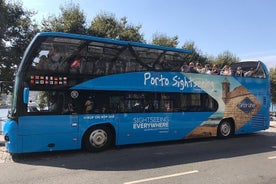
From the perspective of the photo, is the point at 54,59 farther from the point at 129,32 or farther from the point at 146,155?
the point at 129,32

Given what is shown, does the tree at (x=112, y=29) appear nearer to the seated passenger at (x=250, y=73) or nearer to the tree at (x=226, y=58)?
the seated passenger at (x=250, y=73)

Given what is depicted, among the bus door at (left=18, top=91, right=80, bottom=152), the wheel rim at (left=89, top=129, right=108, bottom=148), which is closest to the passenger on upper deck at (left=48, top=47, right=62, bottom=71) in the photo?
the bus door at (left=18, top=91, right=80, bottom=152)

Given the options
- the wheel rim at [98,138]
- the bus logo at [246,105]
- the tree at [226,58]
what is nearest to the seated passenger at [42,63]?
the wheel rim at [98,138]

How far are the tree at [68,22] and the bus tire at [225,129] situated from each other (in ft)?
33.0

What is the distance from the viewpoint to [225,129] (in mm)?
15164

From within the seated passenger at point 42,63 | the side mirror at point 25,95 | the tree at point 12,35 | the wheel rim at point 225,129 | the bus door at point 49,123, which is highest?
the tree at point 12,35

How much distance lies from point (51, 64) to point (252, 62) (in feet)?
35.2

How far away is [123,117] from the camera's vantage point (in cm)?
1163

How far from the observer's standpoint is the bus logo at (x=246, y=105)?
15.6m

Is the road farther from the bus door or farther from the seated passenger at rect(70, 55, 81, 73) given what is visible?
the seated passenger at rect(70, 55, 81, 73)

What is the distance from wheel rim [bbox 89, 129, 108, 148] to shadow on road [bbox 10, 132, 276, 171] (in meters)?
0.38

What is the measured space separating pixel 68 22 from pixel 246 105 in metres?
11.1

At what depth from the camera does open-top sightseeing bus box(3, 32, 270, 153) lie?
32.5 ft

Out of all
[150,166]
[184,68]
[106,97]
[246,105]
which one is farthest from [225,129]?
[150,166]
